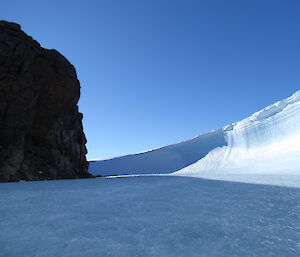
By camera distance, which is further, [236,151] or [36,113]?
[236,151]

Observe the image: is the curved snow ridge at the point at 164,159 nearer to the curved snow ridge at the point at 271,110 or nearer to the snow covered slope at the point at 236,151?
the snow covered slope at the point at 236,151

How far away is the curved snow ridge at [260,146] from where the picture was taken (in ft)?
69.8

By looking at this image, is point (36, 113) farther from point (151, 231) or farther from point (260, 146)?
point (260, 146)

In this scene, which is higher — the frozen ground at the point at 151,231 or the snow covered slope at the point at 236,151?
the snow covered slope at the point at 236,151

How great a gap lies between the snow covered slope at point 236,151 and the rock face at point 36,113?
1354 cm

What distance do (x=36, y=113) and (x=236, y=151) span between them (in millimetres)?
24763

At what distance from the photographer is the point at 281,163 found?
63.8 feet

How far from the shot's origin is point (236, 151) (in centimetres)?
2945

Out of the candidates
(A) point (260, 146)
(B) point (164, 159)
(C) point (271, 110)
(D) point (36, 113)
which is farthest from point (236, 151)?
(D) point (36, 113)

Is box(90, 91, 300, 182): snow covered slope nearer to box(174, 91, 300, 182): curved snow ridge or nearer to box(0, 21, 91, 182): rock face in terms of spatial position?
box(174, 91, 300, 182): curved snow ridge

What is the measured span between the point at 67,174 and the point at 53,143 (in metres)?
3.22

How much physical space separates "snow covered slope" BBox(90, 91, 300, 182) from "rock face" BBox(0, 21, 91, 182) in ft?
44.4

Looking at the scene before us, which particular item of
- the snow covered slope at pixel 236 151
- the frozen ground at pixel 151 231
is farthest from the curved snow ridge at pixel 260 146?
the frozen ground at pixel 151 231

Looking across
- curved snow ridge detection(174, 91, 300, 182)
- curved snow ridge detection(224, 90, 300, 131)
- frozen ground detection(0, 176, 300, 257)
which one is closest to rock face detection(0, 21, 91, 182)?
curved snow ridge detection(174, 91, 300, 182)
